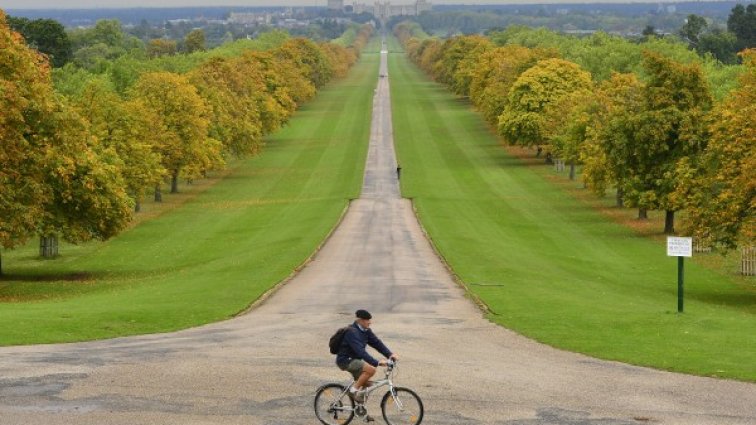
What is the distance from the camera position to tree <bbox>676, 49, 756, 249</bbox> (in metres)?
56.8

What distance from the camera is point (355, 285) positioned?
2085 inches

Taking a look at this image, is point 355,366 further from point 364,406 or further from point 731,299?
point 731,299

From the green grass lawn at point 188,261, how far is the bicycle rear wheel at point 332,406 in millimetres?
13875

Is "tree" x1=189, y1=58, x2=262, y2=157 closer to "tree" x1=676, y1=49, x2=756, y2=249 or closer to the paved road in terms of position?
"tree" x1=676, y1=49, x2=756, y2=249

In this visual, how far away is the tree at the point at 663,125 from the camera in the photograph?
7662cm

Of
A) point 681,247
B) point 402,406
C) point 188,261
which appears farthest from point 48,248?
point 402,406

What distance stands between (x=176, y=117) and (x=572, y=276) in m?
50.8

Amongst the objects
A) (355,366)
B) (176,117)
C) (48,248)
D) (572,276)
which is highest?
(176,117)

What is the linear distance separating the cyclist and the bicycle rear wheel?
32 cm

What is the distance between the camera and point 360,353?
27141 mm

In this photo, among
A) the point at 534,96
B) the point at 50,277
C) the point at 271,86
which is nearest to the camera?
the point at 50,277

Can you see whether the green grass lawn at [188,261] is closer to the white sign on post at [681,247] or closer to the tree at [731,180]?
the white sign on post at [681,247]

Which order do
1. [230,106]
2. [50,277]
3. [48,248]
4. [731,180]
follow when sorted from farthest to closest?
[230,106]
[48,248]
[50,277]
[731,180]

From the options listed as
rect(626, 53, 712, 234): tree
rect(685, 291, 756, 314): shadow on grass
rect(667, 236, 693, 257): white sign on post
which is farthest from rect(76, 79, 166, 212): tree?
rect(667, 236, 693, 257): white sign on post
